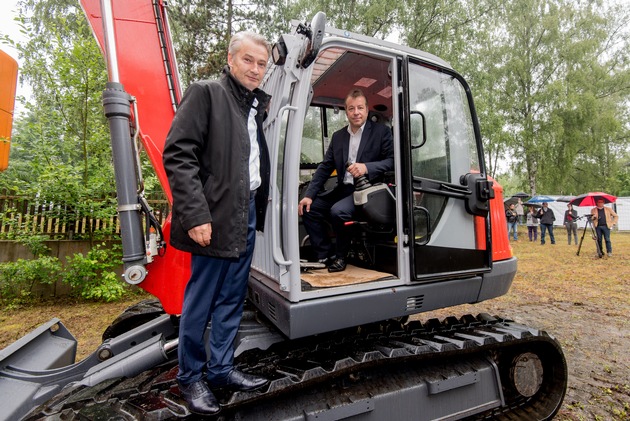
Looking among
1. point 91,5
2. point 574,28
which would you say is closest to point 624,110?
point 574,28

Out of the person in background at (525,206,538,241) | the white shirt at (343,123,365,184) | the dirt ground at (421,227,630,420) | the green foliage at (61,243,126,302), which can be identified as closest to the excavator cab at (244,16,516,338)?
the white shirt at (343,123,365,184)

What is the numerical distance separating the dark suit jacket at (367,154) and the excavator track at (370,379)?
124 centimetres

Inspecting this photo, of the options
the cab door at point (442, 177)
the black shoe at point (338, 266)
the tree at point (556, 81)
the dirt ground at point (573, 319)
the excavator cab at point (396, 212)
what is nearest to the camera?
the excavator cab at point (396, 212)

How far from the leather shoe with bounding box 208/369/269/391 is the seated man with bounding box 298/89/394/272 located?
107 centimetres

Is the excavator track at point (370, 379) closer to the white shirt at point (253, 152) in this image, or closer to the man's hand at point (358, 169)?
the white shirt at point (253, 152)

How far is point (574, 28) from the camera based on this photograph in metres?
23.5

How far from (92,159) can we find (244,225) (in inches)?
210

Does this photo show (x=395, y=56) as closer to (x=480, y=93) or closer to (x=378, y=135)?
(x=378, y=135)

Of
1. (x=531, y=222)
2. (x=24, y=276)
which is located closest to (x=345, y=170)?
(x=24, y=276)

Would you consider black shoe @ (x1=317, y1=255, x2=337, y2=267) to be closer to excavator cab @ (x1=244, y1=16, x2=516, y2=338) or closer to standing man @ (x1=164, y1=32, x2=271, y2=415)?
excavator cab @ (x1=244, y1=16, x2=516, y2=338)

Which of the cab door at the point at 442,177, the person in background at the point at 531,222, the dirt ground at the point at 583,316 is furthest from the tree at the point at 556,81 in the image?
the cab door at the point at 442,177

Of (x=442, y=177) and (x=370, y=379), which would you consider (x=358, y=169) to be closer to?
(x=442, y=177)

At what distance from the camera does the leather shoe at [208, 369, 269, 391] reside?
6.04 ft

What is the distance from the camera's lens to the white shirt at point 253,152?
1981 millimetres
